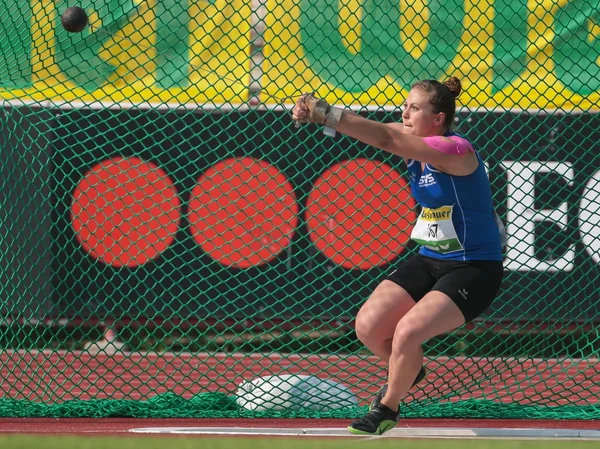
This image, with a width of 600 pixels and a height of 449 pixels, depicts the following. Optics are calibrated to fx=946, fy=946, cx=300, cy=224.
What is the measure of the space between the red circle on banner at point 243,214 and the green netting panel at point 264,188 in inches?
0.8

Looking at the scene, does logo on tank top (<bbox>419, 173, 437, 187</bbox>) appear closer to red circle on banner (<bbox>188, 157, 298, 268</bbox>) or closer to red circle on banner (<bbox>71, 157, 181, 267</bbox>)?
red circle on banner (<bbox>188, 157, 298, 268</bbox>)

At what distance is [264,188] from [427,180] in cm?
383

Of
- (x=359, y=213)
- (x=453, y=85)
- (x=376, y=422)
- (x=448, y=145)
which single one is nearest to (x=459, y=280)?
(x=448, y=145)

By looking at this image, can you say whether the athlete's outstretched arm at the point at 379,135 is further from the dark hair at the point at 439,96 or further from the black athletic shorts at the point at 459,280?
the black athletic shorts at the point at 459,280

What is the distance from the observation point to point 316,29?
6547mm

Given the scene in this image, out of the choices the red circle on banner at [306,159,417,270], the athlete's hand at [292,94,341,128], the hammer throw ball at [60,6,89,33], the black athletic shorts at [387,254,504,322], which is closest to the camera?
the athlete's hand at [292,94,341,128]

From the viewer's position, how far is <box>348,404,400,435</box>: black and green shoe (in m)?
4.32

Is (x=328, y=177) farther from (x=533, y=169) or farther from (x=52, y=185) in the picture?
(x=52, y=185)

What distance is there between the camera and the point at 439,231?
173 inches

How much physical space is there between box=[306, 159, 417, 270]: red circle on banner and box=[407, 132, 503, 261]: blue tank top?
336 centimetres

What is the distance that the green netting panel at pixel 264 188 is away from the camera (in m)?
6.38

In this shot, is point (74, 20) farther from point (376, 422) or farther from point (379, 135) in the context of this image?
point (376, 422)

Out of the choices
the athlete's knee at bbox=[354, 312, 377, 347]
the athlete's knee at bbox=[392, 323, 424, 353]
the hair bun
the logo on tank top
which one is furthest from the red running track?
the hair bun

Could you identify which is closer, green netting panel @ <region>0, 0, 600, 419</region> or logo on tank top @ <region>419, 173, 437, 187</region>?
logo on tank top @ <region>419, 173, 437, 187</region>
